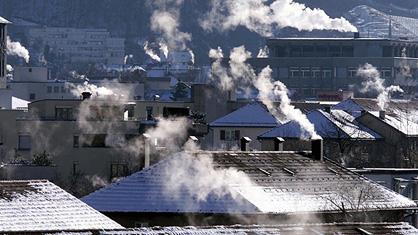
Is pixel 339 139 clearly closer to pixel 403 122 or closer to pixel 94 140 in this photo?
pixel 94 140

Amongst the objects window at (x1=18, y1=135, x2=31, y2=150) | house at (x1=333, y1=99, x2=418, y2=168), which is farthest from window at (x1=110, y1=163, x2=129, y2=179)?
house at (x1=333, y1=99, x2=418, y2=168)

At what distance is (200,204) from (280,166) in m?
7.81

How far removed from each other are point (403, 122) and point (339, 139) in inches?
628

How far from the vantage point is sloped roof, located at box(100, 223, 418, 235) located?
4338cm

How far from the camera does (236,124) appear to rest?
137375 mm

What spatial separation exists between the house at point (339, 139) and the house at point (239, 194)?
109 feet

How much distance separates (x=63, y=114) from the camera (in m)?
133

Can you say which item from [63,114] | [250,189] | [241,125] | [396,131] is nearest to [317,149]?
[250,189]

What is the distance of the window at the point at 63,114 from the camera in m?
130

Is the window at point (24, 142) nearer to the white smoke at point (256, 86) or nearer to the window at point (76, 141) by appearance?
the window at point (76, 141)

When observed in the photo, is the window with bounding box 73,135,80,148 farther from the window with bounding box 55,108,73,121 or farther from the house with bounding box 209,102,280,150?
the house with bounding box 209,102,280,150

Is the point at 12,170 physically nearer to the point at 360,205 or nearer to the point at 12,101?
the point at 360,205

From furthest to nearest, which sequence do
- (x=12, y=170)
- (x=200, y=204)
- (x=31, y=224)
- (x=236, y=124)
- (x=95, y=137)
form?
(x=236, y=124) < (x=95, y=137) < (x=12, y=170) < (x=200, y=204) < (x=31, y=224)

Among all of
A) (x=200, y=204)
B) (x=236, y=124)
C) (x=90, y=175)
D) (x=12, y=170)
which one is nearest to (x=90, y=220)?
(x=200, y=204)
